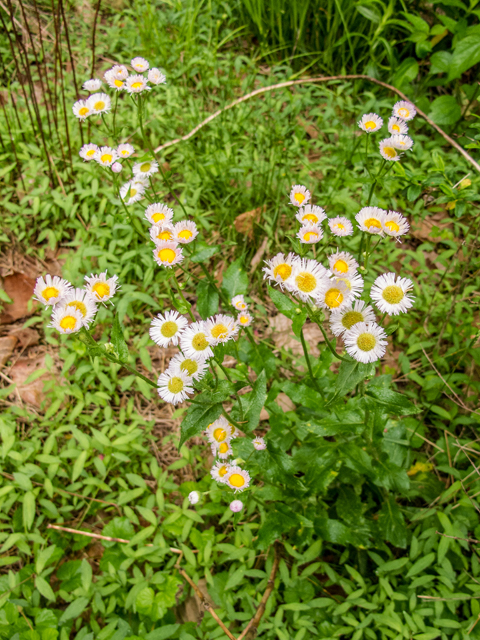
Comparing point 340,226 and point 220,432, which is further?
point 220,432

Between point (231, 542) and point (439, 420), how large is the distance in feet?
3.23

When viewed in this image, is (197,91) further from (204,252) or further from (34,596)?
(34,596)

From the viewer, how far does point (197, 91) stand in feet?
10.3

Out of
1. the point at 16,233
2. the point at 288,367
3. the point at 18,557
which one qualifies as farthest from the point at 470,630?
the point at 16,233

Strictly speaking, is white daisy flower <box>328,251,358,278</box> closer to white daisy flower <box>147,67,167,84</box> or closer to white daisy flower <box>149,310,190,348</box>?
white daisy flower <box>149,310,190,348</box>

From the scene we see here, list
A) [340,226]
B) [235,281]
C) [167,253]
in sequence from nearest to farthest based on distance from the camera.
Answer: [167,253], [340,226], [235,281]

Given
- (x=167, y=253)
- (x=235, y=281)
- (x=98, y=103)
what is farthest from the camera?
(x=98, y=103)

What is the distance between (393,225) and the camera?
1.29m

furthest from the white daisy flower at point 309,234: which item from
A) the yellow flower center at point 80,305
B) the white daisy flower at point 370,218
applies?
the yellow flower center at point 80,305

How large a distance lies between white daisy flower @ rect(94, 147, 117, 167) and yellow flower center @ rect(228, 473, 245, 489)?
4.06ft

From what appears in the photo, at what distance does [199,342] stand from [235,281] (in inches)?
18.4

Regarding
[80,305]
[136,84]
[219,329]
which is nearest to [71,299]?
[80,305]

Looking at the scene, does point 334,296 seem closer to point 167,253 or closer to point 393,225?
point 393,225

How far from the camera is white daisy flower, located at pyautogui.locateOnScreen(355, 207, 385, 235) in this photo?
127cm
